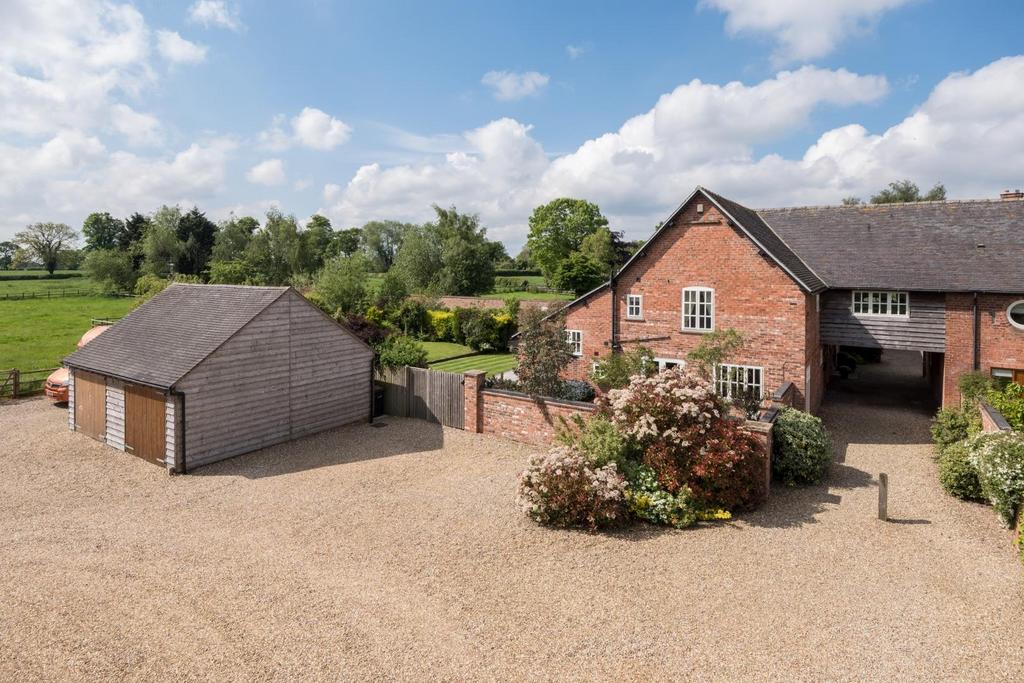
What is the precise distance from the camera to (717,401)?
12930 millimetres

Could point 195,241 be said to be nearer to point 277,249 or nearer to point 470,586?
point 277,249

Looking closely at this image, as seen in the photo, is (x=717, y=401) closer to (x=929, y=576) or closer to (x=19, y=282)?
(x=929, y=576)

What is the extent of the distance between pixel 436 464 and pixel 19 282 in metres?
85.2

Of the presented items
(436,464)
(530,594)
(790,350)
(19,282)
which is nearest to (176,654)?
(530,594)

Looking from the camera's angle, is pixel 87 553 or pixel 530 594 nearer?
pixel 530 594

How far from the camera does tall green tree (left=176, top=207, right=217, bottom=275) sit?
7100 cm

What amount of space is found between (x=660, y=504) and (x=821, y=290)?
12554 millimetres

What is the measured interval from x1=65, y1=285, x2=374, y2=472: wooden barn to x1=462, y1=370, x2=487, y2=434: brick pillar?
3939 mm

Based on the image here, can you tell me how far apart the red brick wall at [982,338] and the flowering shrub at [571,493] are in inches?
539

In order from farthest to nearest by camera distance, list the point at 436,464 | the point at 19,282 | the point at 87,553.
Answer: the point at 19,282
the point at 436,464
the point at 87,553

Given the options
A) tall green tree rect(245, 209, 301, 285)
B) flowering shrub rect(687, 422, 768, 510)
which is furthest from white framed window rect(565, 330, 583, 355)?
tall green tree rect(245, 209, 301, 285)

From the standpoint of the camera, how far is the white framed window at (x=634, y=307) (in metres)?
21.9

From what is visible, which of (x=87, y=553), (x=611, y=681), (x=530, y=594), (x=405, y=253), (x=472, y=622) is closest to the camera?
(x=611, y=681)

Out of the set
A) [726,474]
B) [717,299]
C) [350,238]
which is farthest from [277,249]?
[350,238]
